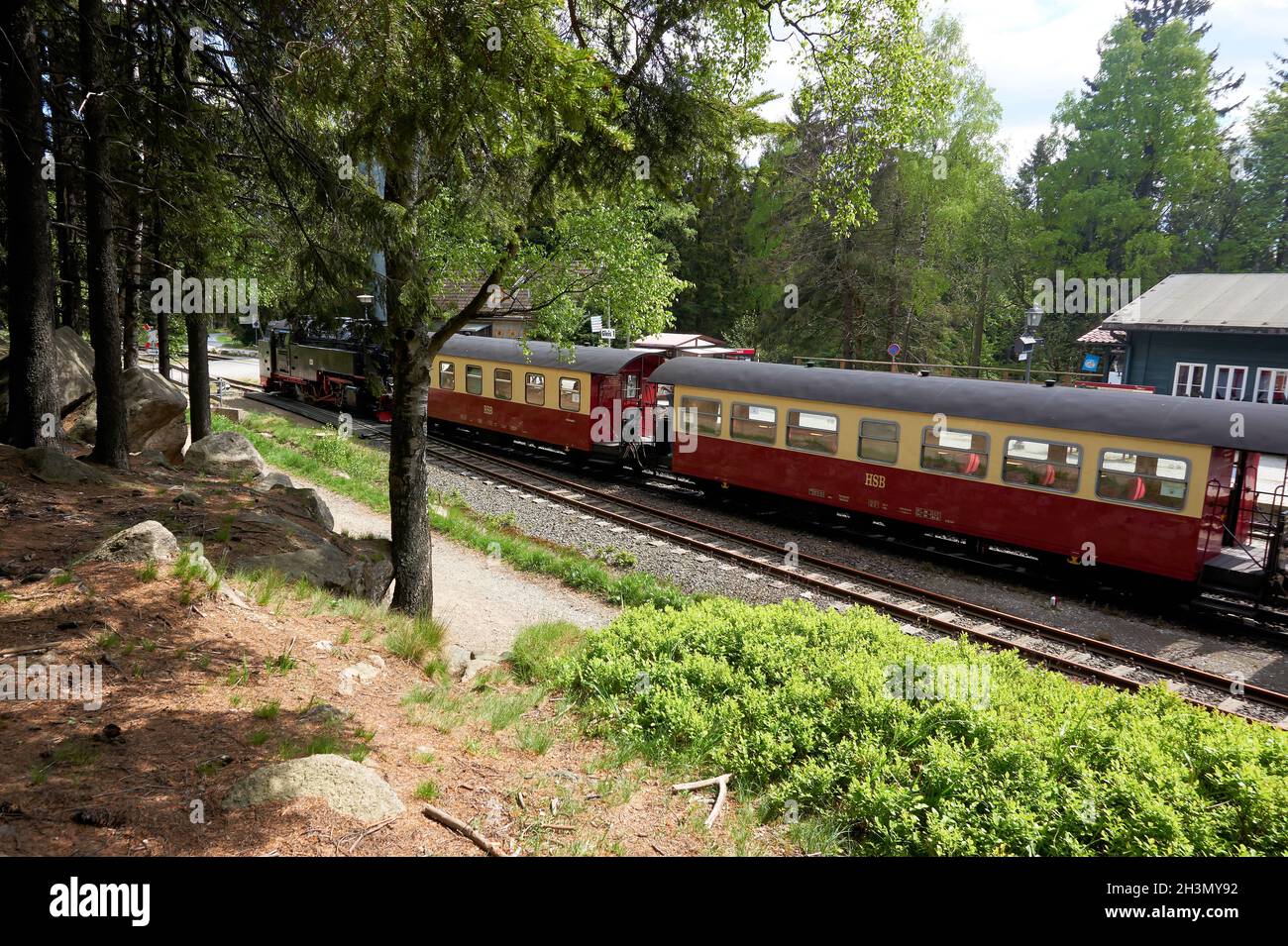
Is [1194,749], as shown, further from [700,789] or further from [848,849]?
[700,789]

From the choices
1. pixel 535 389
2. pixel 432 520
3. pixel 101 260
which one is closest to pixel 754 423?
pixel 432 520

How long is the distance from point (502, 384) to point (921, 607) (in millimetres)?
13959

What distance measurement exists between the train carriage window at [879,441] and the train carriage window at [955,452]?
527 mm

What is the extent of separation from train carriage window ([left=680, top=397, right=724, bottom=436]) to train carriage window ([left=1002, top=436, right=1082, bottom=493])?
6067mm

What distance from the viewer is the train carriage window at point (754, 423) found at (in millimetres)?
16328

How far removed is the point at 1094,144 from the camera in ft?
101

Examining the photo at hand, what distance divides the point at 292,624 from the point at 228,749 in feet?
9.31

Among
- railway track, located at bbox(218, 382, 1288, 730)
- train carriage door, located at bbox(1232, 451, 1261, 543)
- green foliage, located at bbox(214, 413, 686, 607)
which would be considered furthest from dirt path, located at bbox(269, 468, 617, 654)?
train carriage door, located at bbox(1232, 451, 1261, 543)

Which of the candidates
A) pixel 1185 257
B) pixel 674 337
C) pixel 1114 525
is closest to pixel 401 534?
pixel 1114 525

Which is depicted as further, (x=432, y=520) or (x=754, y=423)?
(x=754, y=423)

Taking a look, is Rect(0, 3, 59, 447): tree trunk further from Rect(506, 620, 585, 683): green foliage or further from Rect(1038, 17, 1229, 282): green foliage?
Rect(1038, 17, 1229, 282): green foliage

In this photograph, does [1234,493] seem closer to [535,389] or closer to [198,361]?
[535,389]

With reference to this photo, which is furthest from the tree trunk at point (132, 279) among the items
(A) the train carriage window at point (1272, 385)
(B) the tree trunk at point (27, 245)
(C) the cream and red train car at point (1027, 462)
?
(A) the train carriage window at point (1272, 385)

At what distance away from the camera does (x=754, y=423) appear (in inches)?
656
